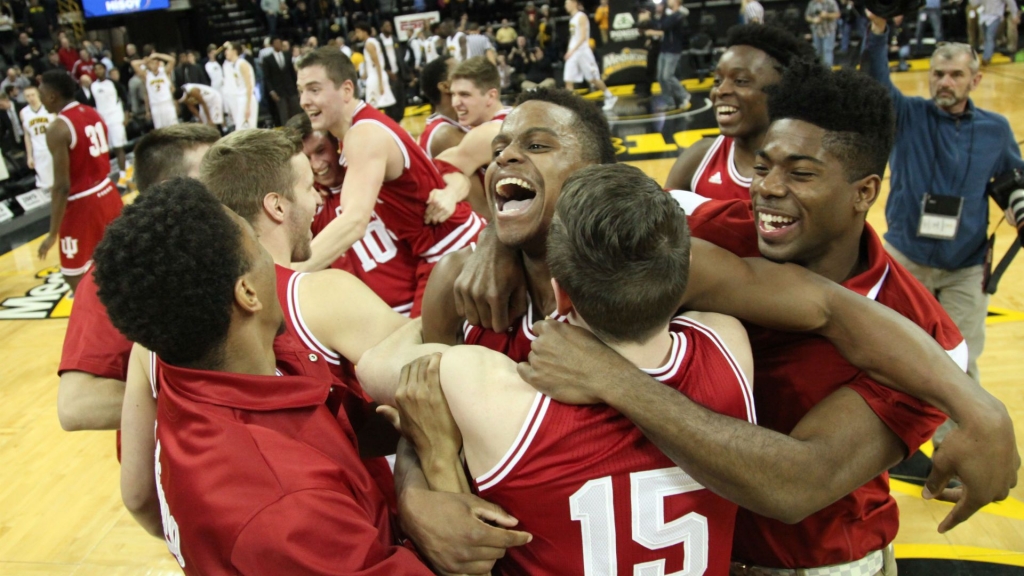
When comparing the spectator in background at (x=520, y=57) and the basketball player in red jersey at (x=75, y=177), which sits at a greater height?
the basketball player in red jersey at (x=75, y=177)

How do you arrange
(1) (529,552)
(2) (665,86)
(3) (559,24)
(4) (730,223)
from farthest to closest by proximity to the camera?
(3) (559,24) < (2) (665,86) < (4) (730,223) < (1) (529,552)

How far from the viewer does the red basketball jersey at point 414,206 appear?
4.15 metres

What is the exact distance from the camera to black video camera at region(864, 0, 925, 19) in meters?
2.96

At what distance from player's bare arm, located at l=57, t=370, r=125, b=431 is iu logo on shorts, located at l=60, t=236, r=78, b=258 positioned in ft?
14.4

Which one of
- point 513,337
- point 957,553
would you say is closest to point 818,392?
point 513,337

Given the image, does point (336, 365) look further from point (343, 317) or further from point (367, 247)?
point (367, 247)

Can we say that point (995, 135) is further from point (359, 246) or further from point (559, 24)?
point (559, 24)

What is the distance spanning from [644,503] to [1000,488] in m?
0.80

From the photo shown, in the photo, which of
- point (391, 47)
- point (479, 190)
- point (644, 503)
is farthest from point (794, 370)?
point (391, 47)

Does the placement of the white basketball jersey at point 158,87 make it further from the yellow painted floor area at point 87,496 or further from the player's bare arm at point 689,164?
the player's bare arm at point 689,164

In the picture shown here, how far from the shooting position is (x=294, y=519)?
1347 millimetres

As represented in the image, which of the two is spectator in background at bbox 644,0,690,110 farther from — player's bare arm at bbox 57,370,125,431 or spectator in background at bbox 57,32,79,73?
player's bare arm at bbox 57,370,125,431

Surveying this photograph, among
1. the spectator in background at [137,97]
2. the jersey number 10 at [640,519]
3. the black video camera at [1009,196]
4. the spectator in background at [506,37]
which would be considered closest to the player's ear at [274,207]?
the jersey number 10 at [640,519]

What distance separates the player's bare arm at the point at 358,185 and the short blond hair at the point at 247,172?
1.16 meters
